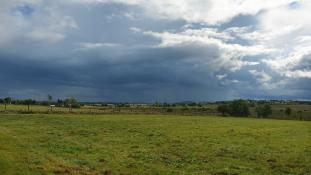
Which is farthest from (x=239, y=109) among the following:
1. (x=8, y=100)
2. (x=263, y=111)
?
(x=8, y=100)

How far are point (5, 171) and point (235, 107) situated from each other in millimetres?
140807

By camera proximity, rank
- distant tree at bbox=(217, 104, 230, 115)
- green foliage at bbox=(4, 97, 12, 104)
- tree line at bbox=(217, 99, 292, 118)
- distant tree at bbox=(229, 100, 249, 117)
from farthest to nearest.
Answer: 1. green foliage at bbox=(4, 97, 12, 104)
2. distant tree at bbox=(217, 104, 230, 115)
3. tree line at bbox=(217, 99, 292, 118)
4. distant tree at bbox=(229, 100, 249, 117)

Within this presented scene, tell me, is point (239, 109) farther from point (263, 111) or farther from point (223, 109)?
point (263, 111)

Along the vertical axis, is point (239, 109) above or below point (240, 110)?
above

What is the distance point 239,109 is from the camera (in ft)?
501

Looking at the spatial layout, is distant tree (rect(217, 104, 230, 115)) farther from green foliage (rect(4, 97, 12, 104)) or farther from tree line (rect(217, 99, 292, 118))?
green foliage (rect(4, 97, 12, 104))

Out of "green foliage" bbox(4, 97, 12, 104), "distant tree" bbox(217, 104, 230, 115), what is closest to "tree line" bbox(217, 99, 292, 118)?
"distant tree" bbox(217, 104, 230, 115)

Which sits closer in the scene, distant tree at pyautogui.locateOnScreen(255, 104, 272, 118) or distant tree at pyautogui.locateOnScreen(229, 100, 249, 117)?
distant tree at pyautogui.locateOnScreen(229, 100, 249, 117)

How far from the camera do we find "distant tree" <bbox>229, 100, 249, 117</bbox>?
15238 centimetres

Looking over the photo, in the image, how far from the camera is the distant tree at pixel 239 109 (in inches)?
5999

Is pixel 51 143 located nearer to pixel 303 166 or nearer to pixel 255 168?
pixel 255 168

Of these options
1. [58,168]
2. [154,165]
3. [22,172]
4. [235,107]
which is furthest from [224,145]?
[235,107]

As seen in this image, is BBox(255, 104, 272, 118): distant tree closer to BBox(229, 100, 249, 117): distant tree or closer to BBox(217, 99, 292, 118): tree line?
BBox(217, 99, 292, 118): tree line

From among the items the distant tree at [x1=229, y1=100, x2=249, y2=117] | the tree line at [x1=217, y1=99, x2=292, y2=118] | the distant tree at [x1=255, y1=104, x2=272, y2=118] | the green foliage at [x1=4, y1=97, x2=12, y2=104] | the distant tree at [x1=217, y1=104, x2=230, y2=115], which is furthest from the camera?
the green foliage at [x1=4, y1=97, x2=12, y2=104]
